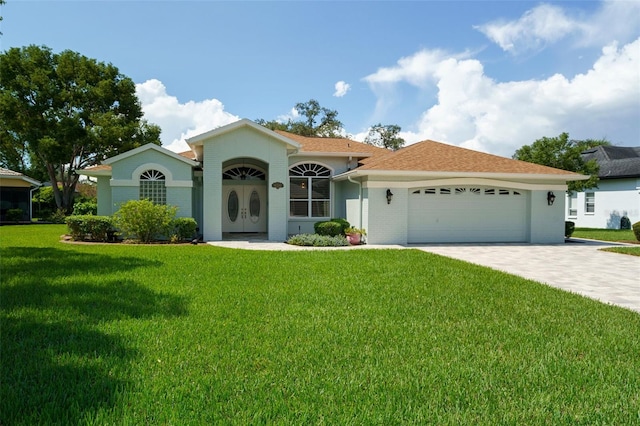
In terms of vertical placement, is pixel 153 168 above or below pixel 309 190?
above

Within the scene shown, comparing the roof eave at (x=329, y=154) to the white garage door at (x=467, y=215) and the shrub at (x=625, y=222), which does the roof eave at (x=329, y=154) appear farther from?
the shrub at (x=625, y=222)

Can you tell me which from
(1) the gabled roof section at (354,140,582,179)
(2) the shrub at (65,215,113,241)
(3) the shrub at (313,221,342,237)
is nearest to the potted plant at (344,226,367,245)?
(3) the shrub at (313,221,342,237)

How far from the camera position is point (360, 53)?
1664 centimetres

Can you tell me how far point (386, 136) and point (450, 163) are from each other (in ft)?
106

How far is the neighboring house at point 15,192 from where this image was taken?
96.9 feet

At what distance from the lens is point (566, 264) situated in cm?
1168

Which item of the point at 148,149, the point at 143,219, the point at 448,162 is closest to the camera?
the point at 143,219

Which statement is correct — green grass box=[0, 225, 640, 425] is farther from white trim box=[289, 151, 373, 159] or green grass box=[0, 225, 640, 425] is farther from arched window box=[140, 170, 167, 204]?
white trim box=[289, 151, 373, 159]

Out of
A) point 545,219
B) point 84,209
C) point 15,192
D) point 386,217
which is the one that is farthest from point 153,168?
point 15,192

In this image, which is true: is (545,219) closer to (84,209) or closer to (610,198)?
(610,198)

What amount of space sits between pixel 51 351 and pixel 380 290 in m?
5.18

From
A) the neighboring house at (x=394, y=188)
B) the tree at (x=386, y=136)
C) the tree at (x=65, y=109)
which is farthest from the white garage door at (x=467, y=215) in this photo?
the tree at (x=386, y=136)

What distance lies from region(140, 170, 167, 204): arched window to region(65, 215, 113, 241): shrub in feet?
6.09

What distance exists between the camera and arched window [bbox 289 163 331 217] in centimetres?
1958
